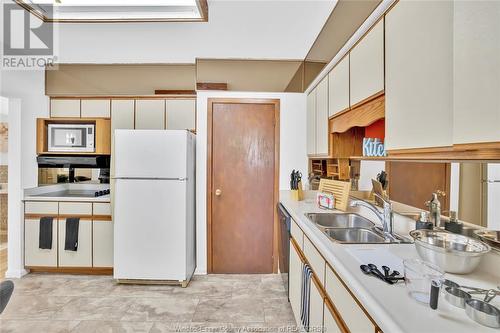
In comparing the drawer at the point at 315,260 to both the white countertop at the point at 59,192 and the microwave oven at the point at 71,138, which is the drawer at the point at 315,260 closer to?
the white countertop at the point at 59,192

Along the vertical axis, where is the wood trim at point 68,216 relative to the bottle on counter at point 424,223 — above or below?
below

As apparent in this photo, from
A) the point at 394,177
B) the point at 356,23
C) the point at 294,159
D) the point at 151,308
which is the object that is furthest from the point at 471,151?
the point at 151,308

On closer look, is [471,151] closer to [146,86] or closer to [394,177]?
[394,177]

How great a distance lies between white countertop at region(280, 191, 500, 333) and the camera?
0.73 metres

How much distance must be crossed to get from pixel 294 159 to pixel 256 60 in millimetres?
1288

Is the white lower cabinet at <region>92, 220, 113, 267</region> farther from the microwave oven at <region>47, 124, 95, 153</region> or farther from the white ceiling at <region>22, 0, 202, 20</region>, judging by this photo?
the white ceiling at <region>22, 0, 202, 20</region>

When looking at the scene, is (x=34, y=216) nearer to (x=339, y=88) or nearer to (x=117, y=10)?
(x=117, y=10)

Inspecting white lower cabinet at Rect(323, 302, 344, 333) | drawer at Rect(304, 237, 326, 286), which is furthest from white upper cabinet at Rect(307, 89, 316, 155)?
white lower cabinet at Rect(323, 302, 344, 333)

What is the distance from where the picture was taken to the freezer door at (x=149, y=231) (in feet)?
8.67

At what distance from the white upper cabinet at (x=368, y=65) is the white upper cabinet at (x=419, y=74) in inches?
2.3

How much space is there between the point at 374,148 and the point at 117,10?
6.62 ft

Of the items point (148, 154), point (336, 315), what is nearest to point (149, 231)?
point (148, 154)

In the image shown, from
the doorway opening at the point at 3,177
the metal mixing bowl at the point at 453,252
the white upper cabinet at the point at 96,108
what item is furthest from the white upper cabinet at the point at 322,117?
the doorway opening at the point at 3,177

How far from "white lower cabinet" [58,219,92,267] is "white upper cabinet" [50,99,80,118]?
1.37 metres
